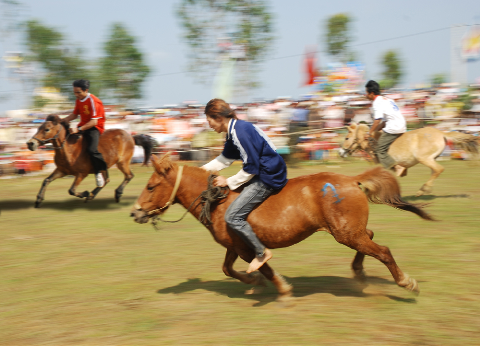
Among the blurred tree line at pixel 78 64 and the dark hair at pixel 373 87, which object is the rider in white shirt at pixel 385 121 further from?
the blurred tree line at pixel 78 64

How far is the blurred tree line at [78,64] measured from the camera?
44.6 meters

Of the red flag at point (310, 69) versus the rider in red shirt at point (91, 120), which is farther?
the red flag at point (310, 69)

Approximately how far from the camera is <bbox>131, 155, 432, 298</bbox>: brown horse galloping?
4359mm

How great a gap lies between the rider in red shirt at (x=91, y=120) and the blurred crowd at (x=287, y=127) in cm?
604

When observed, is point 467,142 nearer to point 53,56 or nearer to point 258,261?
point 258,261

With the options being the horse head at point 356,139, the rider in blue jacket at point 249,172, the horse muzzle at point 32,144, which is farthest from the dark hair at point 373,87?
the horse muzzle at point 32,144

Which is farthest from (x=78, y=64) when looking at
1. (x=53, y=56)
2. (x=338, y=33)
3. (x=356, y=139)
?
(x=356, y=139)

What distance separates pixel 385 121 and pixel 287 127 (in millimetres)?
7636

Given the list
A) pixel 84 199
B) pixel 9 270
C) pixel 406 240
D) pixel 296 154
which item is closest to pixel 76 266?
pixel 9 270

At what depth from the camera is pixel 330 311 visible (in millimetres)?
4355

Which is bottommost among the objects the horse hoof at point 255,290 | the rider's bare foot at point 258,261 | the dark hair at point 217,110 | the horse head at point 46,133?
the horse hoof at point 255,290

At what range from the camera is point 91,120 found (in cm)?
1006

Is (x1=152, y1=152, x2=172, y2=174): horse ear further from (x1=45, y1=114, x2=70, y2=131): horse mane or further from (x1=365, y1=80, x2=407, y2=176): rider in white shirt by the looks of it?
A: (x1=45, y1=114, x2=70, y2=131): horse mane

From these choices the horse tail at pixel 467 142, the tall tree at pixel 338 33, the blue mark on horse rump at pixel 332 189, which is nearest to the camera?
the blue mark on horse rump at pixel 332 189
